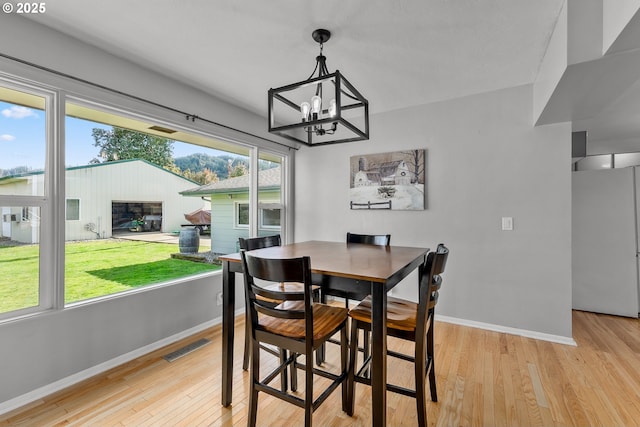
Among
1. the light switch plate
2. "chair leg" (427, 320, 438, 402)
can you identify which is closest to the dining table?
"chair leg" (427, 320, 438, 402)

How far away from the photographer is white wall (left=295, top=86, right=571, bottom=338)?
2.75 m

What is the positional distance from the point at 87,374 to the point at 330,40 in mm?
2970

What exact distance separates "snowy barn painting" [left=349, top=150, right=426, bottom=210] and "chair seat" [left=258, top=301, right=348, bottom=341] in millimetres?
1957

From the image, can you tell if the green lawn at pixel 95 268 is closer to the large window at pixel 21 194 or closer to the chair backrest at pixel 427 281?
the large window at pixel 21 194

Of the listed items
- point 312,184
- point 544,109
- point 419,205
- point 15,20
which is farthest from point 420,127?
point 15,20

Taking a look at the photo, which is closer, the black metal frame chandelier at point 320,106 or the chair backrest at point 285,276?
the chair backrest at point 285,276

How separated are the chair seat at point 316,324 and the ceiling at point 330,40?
6.05 ft

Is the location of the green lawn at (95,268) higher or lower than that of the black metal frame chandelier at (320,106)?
lower

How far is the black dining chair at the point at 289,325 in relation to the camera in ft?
4.62

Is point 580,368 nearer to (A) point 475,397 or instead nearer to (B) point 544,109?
(A) point 475,397

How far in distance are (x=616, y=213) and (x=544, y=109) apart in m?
1.97

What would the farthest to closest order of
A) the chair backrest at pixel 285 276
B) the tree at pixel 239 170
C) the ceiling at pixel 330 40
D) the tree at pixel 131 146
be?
1. the tree at pixel 239 170
2. the tree at pixel 131 146
3. the ceiling at pixel 330 40
4. the chair backrest at pixel 285 276

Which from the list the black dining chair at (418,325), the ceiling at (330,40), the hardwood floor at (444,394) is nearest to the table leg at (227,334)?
the hardwood floor at (444,394)

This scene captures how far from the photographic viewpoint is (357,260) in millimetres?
1838
